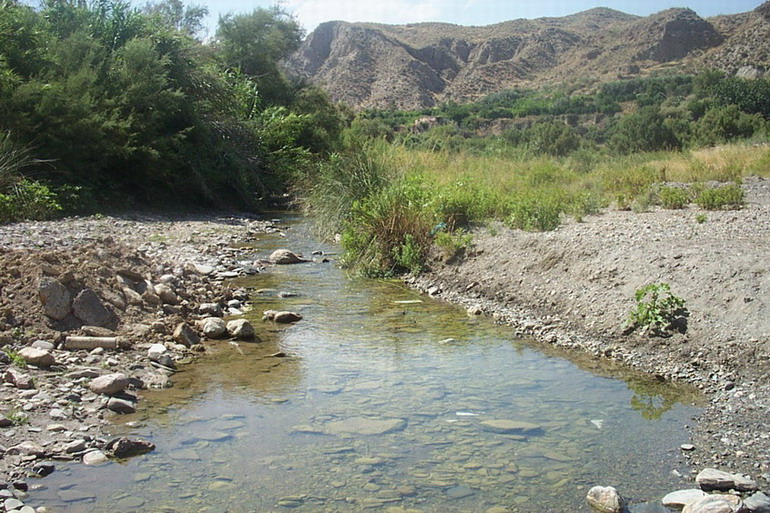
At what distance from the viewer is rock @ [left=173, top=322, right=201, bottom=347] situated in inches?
272

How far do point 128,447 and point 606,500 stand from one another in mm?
2793

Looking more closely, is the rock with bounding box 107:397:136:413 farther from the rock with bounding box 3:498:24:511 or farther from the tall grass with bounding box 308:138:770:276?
the tall grass with bounding box 308:138:770:276

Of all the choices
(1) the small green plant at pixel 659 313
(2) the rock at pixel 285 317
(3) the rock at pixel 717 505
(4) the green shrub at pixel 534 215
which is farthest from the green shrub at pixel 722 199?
(3) the rock at pixel 717 505

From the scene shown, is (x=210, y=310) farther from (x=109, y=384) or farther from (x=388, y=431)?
(x=388, y=431)

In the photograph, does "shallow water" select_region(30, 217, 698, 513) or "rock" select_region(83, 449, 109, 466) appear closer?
"shallow water" select_region(30, 217, 698, 513)

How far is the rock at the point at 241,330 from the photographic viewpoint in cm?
726

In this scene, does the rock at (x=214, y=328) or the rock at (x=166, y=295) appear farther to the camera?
the rock at (x=166, y=295)

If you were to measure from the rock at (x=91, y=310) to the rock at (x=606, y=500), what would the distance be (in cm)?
462

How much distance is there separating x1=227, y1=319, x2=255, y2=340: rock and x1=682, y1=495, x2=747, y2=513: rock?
4.50 meters

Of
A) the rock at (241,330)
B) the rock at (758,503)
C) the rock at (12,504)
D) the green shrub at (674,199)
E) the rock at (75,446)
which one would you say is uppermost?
the green shrub at (674,199)

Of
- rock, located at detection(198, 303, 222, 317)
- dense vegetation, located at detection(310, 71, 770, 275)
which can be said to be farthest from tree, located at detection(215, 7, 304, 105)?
rock, located at detection(198, 303, 222, 317)

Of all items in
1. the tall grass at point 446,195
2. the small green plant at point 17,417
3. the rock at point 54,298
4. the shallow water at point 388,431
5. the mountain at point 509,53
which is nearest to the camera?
the shallow water at point 388,431

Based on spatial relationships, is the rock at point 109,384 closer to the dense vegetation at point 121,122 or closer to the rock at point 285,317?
the rock at point 285,317

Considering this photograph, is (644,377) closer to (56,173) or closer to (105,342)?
(105,342)
